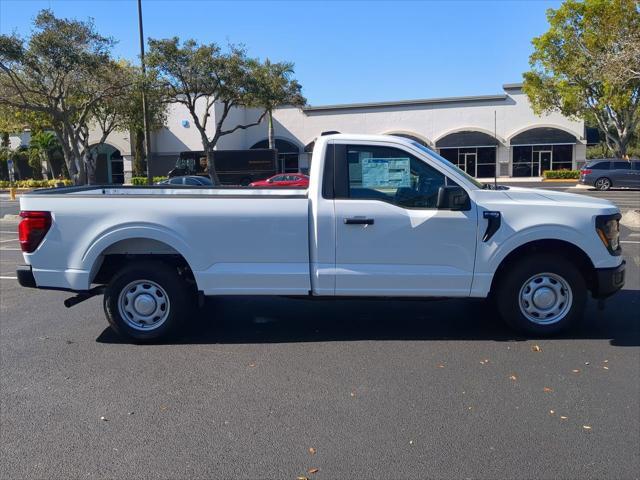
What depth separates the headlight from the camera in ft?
18.1

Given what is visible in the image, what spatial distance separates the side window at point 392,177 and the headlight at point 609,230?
57.0 inches

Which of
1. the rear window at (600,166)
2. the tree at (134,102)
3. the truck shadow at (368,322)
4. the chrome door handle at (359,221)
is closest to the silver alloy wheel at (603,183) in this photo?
the rear window at (600,166)

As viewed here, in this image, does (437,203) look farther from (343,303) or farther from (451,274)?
(343,303)

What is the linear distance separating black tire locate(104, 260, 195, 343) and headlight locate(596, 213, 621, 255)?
4038 mm

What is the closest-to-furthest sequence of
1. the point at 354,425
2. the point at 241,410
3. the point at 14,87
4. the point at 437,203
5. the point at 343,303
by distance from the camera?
the point at 354,425 → the point at 241,410 → the point at 437,203 → the point at 343,303 → the point at 14,87

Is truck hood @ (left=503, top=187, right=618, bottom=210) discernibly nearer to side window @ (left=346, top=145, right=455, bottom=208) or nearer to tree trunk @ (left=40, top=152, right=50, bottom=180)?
side window @ (left=346, top=145, right=455, bottom=208)

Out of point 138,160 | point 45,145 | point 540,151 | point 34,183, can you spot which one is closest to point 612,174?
point 540,151

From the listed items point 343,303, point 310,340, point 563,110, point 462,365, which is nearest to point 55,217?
point 310,340

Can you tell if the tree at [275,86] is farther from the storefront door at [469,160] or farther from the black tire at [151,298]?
the black tire at [151,298]

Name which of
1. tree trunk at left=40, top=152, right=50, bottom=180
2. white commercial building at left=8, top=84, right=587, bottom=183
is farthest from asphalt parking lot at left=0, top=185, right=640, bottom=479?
tree trunk at left=40, top=152, right=50, bottom=180

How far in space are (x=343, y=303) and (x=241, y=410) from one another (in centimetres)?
317

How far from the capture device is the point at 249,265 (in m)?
5.61

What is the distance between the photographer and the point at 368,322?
6383 millimetres

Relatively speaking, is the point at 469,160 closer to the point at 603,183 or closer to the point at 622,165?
the point at 603,183
